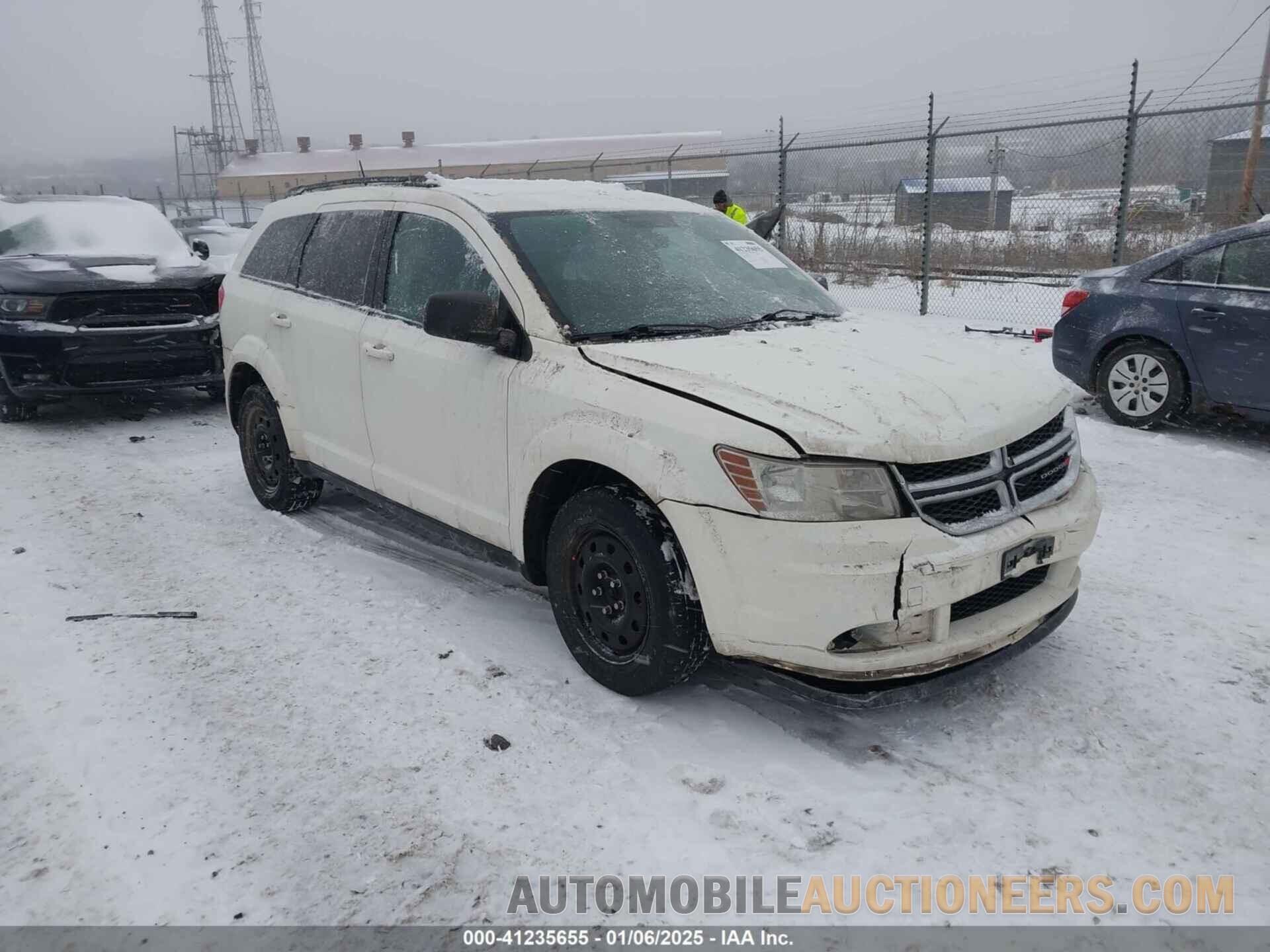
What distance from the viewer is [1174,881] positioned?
7.94ft

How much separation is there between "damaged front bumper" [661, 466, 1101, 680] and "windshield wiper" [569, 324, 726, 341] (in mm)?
823

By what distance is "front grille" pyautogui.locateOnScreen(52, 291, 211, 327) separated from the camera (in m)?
7.47

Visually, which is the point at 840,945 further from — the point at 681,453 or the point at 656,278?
the point at 656,278

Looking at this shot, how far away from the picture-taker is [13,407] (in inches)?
313

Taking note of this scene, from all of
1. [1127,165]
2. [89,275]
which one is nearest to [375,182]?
[89,275]

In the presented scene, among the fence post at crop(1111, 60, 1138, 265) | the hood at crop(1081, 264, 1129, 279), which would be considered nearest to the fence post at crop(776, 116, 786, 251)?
the fence post at crop(1111, 60, 1138, 265)

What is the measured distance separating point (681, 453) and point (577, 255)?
51.2 inches

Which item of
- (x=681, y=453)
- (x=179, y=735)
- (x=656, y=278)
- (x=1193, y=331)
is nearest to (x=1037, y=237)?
(x=1193, y=331)

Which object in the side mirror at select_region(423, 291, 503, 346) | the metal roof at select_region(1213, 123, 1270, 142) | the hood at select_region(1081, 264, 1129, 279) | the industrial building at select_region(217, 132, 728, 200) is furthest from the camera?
the industrial building at select_region(217, 132, 728, 200)

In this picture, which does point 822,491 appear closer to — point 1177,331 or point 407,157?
point 1177,331

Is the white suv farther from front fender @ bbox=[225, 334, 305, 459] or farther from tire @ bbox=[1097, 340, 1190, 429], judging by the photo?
tire @ bbox=[1097, 340, 1190, 429]

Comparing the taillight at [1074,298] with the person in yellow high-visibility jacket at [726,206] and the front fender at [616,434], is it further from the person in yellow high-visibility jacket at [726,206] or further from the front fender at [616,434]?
the front fender at [616,434]

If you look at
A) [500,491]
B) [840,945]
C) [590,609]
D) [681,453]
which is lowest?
[840,945]
